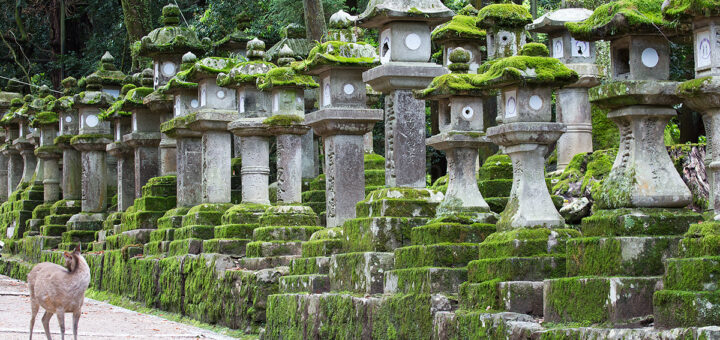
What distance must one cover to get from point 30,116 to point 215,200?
13106mm

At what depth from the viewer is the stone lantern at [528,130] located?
11359mm

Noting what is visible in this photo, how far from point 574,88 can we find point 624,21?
575 cm

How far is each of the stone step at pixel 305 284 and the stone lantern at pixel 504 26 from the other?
4.41m

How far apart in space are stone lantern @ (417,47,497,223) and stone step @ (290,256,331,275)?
→ 201 cm

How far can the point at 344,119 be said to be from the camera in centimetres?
1489

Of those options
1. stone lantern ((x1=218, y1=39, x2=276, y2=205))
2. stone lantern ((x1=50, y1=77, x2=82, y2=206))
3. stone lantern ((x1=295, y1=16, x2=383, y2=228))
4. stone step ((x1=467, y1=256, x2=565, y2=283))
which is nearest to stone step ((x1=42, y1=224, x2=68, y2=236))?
stone lantern ((x1=50, y1=77, x2=82, y2=206))

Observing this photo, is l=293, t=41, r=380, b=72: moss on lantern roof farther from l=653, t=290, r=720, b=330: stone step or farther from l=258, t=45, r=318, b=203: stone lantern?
l=653, t=290, r=720, b=330: stone step

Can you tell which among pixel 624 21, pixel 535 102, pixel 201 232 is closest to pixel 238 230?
pixel 201 232

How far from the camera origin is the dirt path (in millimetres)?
14461

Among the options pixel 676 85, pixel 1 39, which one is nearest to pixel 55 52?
pixel 1 39

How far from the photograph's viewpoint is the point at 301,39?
2208 cm

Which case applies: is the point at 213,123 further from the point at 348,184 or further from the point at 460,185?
the point at 460,185

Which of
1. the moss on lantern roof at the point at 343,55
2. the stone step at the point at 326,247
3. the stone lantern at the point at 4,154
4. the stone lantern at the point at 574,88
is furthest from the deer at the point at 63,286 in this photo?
the stone lantern at the point at 4,154

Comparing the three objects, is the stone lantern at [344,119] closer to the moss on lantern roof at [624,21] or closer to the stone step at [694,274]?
the moss on lantern roof at [624,21]
